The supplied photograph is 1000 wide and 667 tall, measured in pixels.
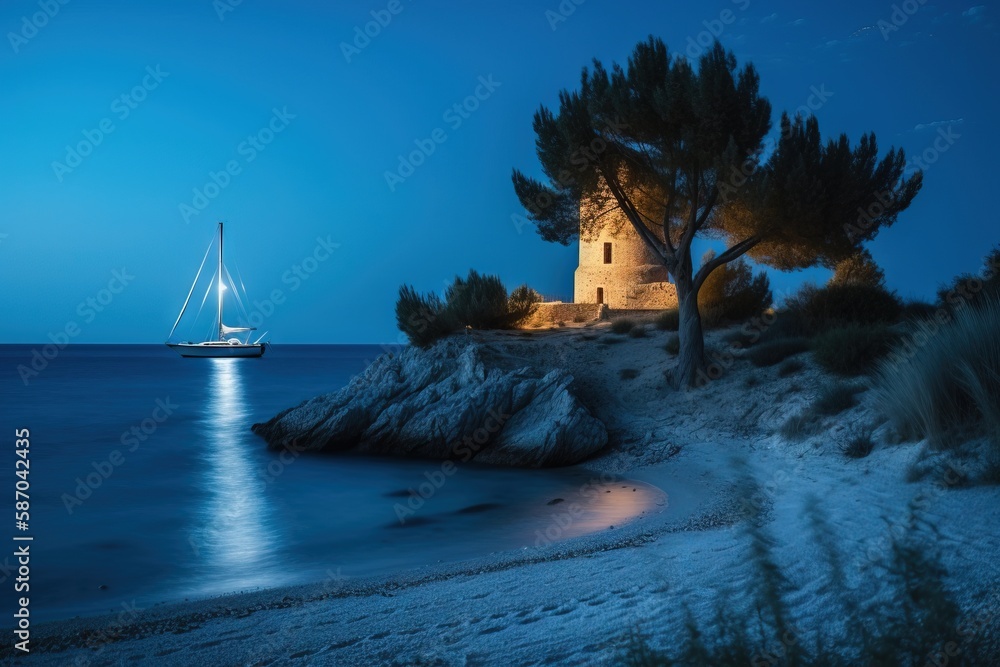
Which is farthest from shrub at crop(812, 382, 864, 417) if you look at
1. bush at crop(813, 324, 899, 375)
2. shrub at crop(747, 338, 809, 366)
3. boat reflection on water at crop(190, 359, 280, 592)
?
boat reflection on water at crop(190, 359, 280, 592)

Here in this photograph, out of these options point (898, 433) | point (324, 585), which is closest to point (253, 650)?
point (324, 585)

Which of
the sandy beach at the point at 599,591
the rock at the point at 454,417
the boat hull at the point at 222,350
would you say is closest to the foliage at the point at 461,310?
the rock at the point at 454,417

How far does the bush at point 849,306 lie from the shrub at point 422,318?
9976 mm

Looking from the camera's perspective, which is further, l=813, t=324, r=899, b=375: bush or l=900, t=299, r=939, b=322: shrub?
l=900, t=299, r=939, b=322: shrub

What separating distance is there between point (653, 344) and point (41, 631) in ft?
52.2

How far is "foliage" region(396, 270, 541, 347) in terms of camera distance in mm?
21250

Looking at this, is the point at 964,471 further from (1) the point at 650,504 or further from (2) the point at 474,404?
(2) the point at 474,404

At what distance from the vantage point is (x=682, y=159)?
15.8 m

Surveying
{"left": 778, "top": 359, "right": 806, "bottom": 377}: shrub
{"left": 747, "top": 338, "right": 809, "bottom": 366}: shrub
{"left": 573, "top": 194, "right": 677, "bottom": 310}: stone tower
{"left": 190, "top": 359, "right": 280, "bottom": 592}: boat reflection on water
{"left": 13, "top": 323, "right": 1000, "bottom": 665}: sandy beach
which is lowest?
{"left": 190, "top": 359, "right": 280, "bottom": 592}: boat reflection on water

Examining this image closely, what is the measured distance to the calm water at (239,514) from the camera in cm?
773

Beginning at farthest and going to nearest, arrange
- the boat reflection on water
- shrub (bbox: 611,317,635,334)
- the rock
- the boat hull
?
the boat hull, shrub (bbox: 611,317,635,334), the rock, the boat reflection on water

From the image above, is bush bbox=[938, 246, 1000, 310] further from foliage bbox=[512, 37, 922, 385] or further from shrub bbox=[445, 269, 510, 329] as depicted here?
shrub bbox=[445, 269, 510, 329]

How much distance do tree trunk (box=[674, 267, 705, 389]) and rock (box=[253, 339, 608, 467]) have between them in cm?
265

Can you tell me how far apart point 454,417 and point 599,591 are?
10.2m
